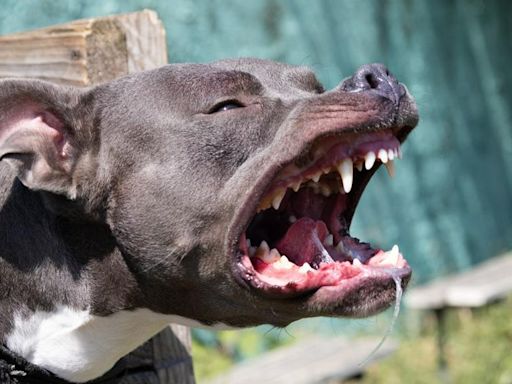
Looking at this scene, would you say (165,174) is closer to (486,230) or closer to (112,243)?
(112,243)

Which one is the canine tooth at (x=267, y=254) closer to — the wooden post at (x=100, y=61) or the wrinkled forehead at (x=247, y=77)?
the wrinkled forehead at (x=247, y=77)

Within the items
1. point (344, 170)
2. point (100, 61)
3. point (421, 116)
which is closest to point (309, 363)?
point (421, 116)

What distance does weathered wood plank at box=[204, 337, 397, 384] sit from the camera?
5.96 m

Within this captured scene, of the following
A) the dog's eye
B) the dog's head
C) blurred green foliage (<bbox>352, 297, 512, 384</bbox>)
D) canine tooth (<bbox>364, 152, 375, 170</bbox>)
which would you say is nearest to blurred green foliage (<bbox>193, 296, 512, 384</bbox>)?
blurred green foliage (<bbox>352, 297, 512, 384</bbox>)

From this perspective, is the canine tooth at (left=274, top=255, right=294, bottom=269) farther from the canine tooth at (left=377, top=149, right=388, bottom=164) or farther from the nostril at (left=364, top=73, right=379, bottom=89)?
the nostril at (left=364, top=73, right=379, bottom=89)

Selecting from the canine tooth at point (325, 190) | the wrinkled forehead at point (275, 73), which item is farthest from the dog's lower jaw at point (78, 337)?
the wrinkled forehead at point (275, 73)

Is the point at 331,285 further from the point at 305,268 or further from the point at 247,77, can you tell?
the point at 247,77

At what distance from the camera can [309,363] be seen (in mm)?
6309

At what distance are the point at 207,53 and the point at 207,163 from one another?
339 centimetres

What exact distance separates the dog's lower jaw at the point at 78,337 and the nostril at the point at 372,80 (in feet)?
2.72

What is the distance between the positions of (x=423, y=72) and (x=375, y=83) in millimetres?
5121

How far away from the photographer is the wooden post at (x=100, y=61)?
350cm

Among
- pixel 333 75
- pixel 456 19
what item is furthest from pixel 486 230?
pixel 333 75

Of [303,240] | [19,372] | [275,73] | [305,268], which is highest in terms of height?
[275,73]
